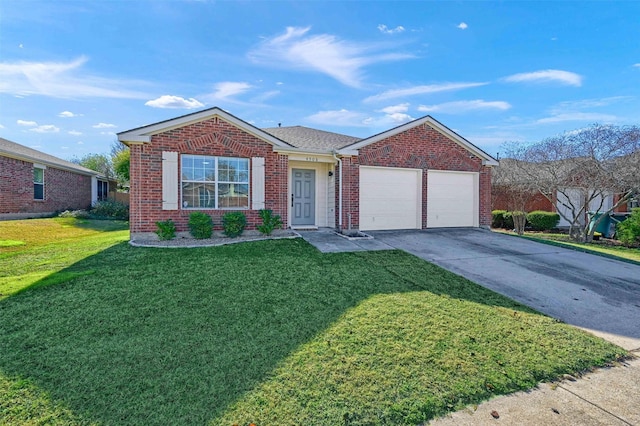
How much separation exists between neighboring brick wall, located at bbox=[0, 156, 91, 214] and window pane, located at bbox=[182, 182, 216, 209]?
11.9 m

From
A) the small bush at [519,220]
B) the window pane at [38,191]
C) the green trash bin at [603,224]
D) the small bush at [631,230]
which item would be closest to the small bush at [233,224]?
the window pane at [38,191]

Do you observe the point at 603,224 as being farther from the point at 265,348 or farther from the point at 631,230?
the point at 265,348

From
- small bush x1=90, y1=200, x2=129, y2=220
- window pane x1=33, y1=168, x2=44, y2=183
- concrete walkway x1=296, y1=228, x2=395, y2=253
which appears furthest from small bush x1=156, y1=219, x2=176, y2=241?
window pane x1=33, y1=168, x2=44, y2=183

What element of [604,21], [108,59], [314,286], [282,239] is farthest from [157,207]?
[604,21]

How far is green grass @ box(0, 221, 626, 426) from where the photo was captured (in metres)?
2.49

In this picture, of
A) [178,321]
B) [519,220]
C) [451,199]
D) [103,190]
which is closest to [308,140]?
[451,199]

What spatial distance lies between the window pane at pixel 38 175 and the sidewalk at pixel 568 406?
834 inches

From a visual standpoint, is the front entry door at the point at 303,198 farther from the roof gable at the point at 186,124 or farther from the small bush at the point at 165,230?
the small bush at the point at 165,230

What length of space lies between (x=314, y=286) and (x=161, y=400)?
3.08 metres

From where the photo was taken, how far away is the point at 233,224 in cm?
938

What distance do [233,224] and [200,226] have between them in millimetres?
927

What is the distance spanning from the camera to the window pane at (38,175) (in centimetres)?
1622

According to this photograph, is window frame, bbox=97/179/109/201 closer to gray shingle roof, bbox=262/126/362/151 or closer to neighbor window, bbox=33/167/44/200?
neighbor window, bbox=33/167/44/200

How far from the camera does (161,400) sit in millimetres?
2502
